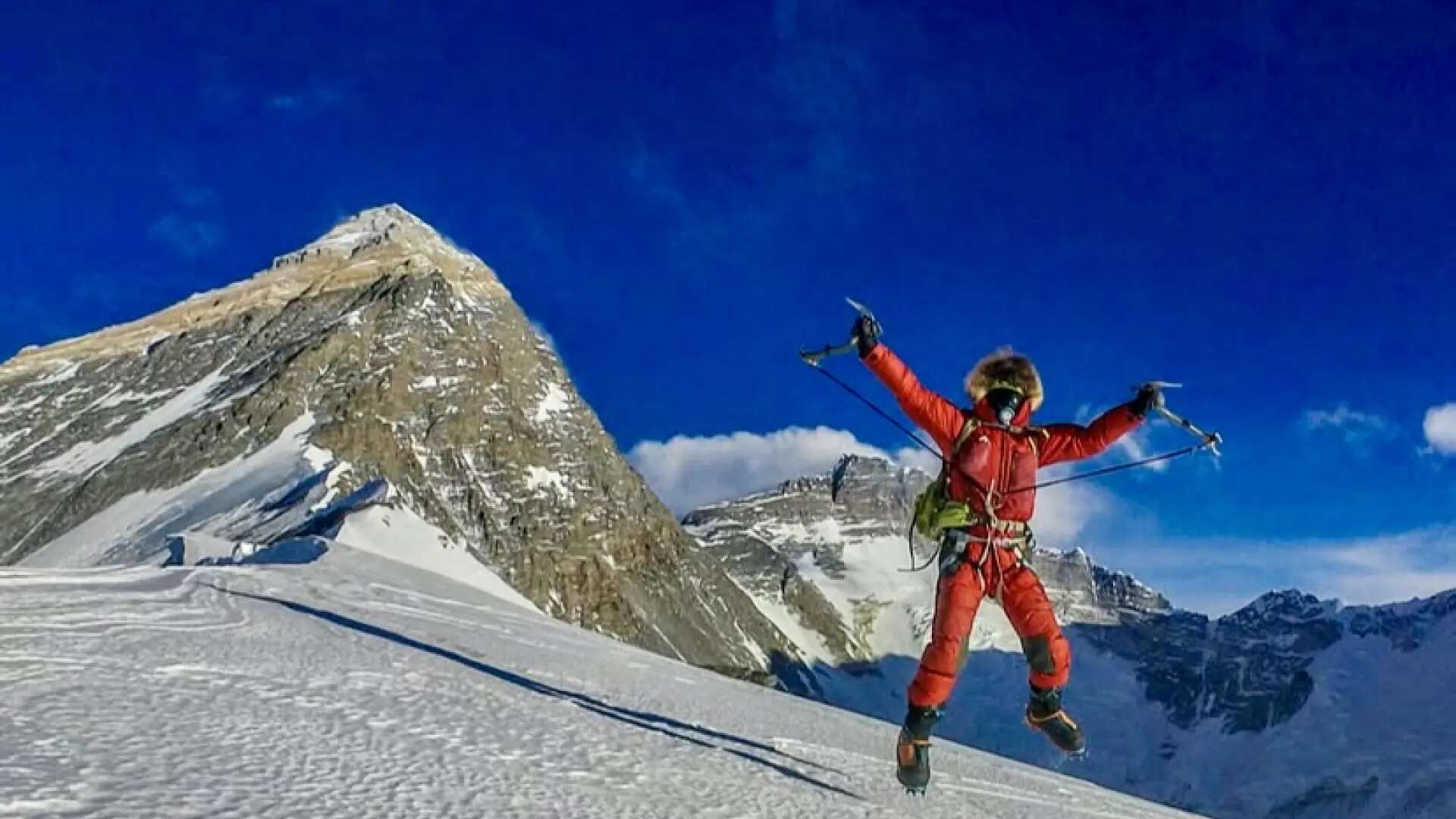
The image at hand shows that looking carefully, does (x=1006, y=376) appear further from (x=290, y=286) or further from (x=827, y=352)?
(x=290, y=286)

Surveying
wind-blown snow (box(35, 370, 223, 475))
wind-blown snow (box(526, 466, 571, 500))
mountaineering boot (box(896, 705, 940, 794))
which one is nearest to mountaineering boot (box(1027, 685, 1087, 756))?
mountaineering boot (box(896, 705, 940, 794))

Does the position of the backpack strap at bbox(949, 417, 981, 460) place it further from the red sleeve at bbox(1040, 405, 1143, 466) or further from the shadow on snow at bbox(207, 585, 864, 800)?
the shadow on snow at bbox(207, 585, 864, 800)

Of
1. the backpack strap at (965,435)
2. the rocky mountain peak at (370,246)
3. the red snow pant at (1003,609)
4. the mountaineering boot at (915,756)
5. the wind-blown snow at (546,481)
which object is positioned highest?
the rocky mountain peak at (370,246)

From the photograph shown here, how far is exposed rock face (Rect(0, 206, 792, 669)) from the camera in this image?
10194 cm

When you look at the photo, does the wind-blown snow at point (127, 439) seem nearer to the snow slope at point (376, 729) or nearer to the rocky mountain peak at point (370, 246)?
the rocky mountain peak at point (370, 246)

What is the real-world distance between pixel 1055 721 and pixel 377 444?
10677cm

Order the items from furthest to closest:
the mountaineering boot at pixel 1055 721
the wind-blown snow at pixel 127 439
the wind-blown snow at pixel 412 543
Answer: the wind-blown snow at pixel 127 439 → the wind-blown snow at pixel 412 543 → the mountaineering boot at pixel 1055 721

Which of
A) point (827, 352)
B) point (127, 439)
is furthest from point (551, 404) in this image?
point (827, 352)

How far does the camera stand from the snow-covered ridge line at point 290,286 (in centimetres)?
15712

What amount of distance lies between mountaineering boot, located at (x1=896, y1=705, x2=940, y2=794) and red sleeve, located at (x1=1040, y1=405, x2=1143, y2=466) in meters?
2.19

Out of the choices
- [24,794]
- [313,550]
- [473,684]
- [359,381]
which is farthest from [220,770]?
[359,381]

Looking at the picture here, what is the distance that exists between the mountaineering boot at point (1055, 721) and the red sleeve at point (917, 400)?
68.9 inches

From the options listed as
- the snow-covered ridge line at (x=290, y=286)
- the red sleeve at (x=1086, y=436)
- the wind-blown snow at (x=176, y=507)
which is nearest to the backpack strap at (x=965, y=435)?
the red sleeve at (x=1086, y=436)

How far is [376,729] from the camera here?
530cm
